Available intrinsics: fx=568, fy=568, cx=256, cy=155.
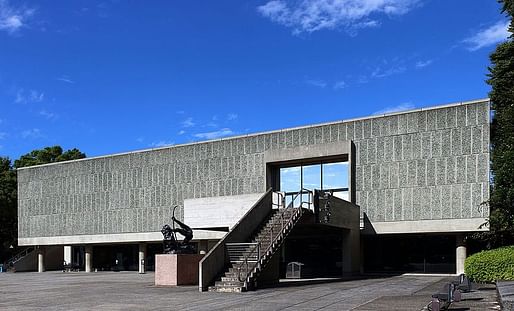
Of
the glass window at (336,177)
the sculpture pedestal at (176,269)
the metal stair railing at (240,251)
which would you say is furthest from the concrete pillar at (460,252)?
the sculpture pedestal at (176,269)

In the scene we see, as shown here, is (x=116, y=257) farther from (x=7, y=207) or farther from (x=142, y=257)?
(x=7, y=207)

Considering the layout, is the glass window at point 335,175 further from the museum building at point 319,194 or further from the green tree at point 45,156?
the green tree at point 45,156

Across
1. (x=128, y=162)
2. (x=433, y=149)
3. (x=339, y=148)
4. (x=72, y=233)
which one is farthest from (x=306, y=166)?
(x=72, y=233)

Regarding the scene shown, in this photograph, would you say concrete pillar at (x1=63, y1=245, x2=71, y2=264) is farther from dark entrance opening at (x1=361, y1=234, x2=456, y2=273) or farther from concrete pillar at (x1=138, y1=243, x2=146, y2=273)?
dark entrance opening at (x1=361, y1=234, x2=456, y2=273)

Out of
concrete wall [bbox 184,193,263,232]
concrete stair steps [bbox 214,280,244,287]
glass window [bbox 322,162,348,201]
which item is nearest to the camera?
concrete stair steps [bbox 214,280,244,287]

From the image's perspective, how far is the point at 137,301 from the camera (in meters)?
18.2

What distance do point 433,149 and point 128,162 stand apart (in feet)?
72.4

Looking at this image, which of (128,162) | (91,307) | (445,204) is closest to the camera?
(91,307)

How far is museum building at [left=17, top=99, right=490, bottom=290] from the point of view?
27.1m

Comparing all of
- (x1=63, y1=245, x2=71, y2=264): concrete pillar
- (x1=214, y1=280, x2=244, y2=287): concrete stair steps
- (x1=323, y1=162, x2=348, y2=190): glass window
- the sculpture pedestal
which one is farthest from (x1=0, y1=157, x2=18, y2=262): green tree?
(x1=214, y1=280, x2=244, y2=287): concrete stair steps

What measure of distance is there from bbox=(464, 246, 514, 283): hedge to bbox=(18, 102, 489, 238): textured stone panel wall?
958cm

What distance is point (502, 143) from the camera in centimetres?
2573

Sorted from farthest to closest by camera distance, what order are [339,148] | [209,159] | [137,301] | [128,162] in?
[128,162] < [209,159] < [339,148] < [137,301]

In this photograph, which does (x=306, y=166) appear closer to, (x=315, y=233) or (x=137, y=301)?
(x=315, y=233)
